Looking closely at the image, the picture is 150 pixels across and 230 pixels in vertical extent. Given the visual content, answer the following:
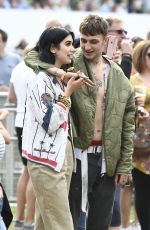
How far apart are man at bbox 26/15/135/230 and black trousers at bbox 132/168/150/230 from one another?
52.2 inches

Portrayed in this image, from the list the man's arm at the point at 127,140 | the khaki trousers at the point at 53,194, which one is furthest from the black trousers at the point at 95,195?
the khaki trousers at the point at 53,194

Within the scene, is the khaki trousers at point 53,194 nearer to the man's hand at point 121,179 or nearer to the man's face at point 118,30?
the man's hand at point 121,179

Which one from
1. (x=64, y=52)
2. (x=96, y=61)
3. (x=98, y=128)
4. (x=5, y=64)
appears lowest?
(x=5, y=64)

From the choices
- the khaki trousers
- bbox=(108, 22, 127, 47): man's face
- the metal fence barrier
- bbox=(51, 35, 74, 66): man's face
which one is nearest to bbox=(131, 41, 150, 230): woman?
bbox=(108, 22, 127, 47): man's face

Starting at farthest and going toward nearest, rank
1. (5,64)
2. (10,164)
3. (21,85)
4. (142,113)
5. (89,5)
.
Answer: (89,5)
(5,64)
(10,164)
(21,85)
(142,113)

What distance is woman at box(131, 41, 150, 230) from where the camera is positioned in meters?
8.29

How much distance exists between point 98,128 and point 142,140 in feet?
4.61

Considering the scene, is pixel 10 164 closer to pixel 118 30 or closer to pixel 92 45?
pixel 118 30

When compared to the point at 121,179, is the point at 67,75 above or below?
above

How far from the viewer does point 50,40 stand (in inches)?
268

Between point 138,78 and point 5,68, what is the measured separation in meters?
4.38

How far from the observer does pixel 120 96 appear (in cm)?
708

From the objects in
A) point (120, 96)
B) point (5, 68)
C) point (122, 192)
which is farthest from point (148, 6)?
point (120, 96)

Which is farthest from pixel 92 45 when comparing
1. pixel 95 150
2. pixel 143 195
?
pixel 143 195
